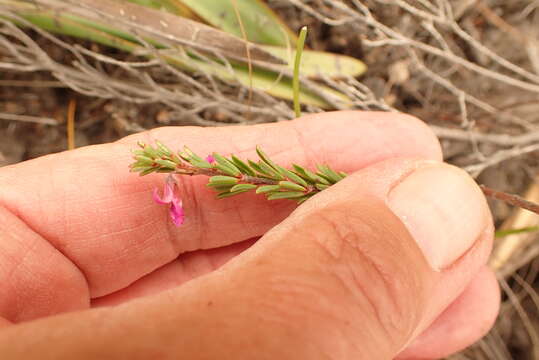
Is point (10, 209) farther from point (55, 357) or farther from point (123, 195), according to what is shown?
point (55, 357)

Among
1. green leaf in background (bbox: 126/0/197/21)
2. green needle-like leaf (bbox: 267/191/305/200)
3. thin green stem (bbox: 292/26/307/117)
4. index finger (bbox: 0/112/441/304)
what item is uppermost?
thin green stem (bbox: 292/26/307/117)

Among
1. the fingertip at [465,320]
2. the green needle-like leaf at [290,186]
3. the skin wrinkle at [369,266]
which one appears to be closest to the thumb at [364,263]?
the skin wrinkle at [369,266]

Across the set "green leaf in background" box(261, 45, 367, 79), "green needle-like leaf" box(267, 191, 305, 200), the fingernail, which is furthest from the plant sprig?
"green leaf in background" box(261, 45, 367, 79)

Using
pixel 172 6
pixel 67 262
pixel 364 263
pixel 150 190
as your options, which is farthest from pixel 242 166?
pixel 172 6

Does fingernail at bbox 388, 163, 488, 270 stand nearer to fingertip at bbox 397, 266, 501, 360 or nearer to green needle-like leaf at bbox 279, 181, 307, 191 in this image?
green needle-like leaf at bbox 279, 181, 307, 191

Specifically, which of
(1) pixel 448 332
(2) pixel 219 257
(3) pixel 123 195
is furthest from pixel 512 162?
(3) pixel 123 195

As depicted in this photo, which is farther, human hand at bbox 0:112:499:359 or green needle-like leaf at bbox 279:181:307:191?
green needle-like leaf at bbox 279:181:307:191

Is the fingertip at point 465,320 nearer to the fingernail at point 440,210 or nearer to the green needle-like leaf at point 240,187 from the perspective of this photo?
the fingernail at point 440,210
